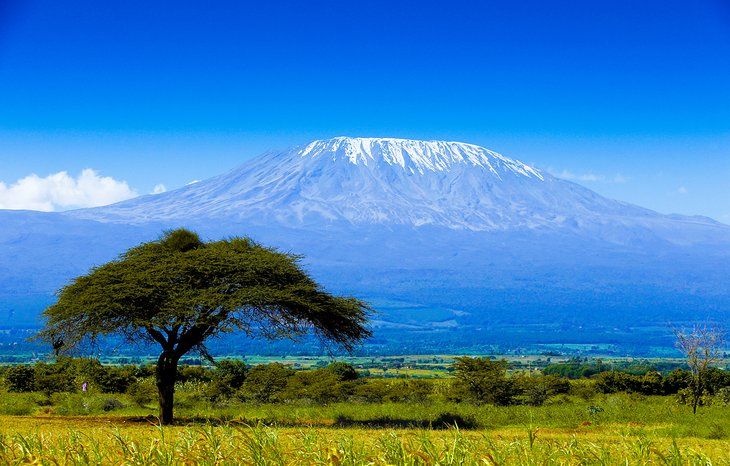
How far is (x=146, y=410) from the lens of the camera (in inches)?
1096

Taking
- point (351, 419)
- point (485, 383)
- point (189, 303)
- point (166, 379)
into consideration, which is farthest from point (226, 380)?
point (189, 303)

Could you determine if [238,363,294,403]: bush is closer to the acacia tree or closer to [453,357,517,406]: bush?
[453,357,517,406]: bush

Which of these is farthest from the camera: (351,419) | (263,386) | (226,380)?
(226,380)

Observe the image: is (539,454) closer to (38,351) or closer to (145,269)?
(145,269)

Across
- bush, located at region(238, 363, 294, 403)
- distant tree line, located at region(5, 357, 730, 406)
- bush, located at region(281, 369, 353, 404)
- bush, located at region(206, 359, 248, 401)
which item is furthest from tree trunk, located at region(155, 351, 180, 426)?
bush, located at region(238, 363, 294, 403)

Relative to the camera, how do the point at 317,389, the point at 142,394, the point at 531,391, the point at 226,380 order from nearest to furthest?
1. the point at 142,394
2. the point at 317,389
3. the point at 531,391
4. the point at 226,380

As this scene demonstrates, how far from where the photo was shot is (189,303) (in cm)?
2291

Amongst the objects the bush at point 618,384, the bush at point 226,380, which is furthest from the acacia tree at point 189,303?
the bush at point 618,384

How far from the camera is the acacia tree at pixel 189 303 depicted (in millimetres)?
23438

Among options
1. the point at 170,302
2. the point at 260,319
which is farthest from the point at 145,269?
the point at 260,319

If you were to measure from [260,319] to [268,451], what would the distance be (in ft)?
55.9

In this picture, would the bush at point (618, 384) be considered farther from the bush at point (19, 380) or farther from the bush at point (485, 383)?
the bush at point (19, 380)

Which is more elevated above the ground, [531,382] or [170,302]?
[170,302]

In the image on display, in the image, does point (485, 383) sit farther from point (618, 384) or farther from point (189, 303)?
point (189, 303)
